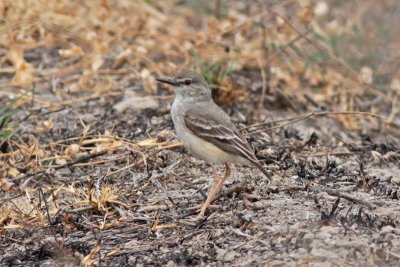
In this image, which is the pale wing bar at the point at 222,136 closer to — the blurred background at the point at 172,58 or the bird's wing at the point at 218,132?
the bird's wing at the point at 218,132

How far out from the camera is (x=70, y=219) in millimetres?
6125

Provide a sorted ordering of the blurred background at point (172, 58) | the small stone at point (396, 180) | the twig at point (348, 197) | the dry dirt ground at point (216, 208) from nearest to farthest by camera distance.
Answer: the dry dirt ground at point (216, 208)
the twig at point (348, 197)
the small stone at point (396, 180)
the blurred background at point (172, 58)

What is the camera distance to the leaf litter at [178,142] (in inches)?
224

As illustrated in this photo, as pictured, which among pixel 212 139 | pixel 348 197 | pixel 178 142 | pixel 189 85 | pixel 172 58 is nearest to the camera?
pixel 348 197

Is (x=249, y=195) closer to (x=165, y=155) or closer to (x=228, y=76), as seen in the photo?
(x=165, y=155)

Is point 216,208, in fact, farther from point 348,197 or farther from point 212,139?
point 348,197

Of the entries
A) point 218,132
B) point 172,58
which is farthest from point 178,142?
point 172,58

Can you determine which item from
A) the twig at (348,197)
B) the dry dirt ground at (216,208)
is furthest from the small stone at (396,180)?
the twig at (348,197)

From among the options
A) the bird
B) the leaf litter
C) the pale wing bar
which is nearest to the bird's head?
the bird

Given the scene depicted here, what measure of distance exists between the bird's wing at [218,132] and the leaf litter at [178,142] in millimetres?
296

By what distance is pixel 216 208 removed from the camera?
633cm

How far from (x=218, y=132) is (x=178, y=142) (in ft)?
4.04

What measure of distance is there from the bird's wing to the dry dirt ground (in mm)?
305

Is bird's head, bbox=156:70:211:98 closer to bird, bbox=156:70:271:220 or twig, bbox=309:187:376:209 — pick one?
bird, bbox=156:70:271:220
